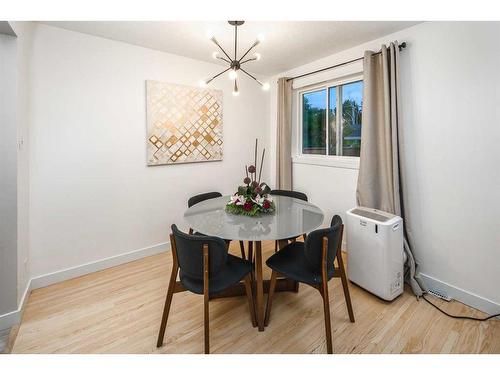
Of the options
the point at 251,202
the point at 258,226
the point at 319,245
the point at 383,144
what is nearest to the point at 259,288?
the point at 258,226

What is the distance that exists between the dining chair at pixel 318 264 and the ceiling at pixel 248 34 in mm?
1750

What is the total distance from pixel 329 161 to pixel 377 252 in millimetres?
1339

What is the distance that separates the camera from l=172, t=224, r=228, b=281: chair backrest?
1.42 m

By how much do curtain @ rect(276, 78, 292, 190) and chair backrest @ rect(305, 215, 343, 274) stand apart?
Answer: 1.87 metres

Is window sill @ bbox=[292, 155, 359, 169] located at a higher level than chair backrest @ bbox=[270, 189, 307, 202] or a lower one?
higher

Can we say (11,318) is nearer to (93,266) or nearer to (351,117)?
(93,266)

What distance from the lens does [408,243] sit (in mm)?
2309

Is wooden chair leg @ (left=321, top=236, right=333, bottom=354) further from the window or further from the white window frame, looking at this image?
the window

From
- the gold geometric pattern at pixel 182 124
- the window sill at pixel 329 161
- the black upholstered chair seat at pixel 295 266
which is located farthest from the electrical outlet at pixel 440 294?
the gold geometric pattern at pixel 182 124

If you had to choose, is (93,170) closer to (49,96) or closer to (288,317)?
(49,96)

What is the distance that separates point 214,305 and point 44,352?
109cm

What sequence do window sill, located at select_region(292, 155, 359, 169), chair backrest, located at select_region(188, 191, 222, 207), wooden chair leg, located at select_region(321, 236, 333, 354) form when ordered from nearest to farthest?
wooden chair leg, located at select_region(321, 236, 333, 354) → chair backrest, located at select_region(188, 191, 222, 207) → window sill, located at select_region(292, 155, 359, 169)

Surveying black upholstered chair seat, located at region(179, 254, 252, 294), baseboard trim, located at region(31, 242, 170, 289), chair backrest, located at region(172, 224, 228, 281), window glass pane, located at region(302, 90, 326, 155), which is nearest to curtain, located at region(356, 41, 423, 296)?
window glass pane, located at region(302, 90, 326, 155)
